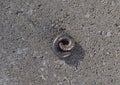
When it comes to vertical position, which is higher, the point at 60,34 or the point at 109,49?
the point at 60,34

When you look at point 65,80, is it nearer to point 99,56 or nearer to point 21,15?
point 99,56

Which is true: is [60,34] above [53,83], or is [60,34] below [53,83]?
above

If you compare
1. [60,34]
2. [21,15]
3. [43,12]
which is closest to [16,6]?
[21,15]

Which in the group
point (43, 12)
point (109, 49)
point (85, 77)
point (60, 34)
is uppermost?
point (43, 12)

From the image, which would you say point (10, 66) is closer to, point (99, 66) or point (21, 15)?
point (21, 15)

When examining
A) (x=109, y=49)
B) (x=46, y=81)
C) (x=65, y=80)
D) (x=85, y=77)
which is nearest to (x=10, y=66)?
(x=46, y=81)
